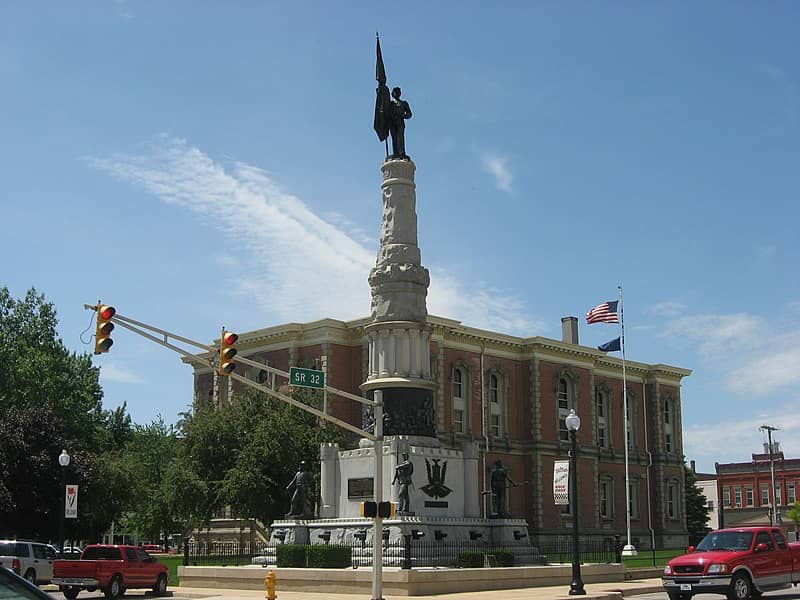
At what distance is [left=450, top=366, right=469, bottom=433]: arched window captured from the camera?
66.4 meters

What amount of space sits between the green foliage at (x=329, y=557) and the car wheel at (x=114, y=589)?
5769mm

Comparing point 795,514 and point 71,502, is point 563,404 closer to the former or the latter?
point 795,514

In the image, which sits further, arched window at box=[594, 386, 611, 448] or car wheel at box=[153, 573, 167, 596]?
arched window at box=[594, 386, 611, 448]

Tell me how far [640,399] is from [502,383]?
16475 millimetres

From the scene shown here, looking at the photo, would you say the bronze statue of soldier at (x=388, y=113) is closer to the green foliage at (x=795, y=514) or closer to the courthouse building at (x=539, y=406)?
the courthouse building at (x=539, y=406)

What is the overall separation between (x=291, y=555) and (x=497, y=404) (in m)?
40.8

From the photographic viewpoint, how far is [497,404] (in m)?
70.1

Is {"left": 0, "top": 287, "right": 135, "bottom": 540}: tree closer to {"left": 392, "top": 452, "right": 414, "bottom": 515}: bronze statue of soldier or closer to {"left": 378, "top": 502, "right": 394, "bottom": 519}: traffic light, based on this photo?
{"left": 392, "top": 452, "right": 414, "bottom": 515}: bronze statue of soldier

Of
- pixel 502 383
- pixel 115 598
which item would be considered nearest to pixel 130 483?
pixel 502 383

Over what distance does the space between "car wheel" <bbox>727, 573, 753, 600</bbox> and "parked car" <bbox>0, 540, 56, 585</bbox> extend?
24248 mm

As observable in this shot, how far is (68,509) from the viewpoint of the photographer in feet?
113

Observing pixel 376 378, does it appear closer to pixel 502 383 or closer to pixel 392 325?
pixel 392 325

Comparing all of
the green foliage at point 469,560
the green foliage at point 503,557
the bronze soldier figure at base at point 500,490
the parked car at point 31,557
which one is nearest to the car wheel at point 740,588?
the green foliage at point 469,560

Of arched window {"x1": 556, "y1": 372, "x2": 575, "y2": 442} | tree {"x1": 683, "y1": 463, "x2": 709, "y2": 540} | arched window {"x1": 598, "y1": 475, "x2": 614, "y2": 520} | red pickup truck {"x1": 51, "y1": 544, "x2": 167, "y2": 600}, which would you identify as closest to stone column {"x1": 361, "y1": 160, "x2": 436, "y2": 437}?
red pickup truck {"x1": 51, "y1": 544, "x2": 167, "y2": 600}
